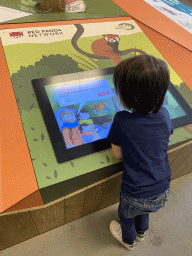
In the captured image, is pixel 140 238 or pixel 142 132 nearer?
pixel 142 132

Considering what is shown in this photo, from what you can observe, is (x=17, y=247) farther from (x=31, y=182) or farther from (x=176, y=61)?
(x=176, y=61)

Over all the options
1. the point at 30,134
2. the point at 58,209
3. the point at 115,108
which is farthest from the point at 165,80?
the point at 58,209

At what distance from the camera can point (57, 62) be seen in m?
1.16

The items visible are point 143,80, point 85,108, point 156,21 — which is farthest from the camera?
point 156,21

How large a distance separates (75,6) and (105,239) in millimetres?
1600

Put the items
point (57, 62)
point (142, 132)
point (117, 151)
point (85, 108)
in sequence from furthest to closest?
point (57, 62)
point (85, 108)
point (117, 151)
point (142, 132)

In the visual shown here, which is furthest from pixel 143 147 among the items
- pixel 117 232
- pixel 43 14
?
pixel 43 14

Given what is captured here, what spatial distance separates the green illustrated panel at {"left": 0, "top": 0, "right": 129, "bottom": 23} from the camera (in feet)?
4.34

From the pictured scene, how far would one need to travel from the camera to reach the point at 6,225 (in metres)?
0.94

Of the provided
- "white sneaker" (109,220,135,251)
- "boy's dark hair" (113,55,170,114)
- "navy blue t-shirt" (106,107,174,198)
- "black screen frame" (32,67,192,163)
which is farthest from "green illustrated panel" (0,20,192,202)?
"white sneaker" (109,220,135,251)

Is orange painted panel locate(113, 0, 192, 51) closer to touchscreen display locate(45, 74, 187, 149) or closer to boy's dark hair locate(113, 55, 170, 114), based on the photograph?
touchscreen display locate(45, 74, 187, 149)

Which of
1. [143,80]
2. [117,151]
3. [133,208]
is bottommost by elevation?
[133,208]

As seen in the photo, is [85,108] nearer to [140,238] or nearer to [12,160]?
[12,160]

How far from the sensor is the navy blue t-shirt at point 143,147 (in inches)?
30.4
